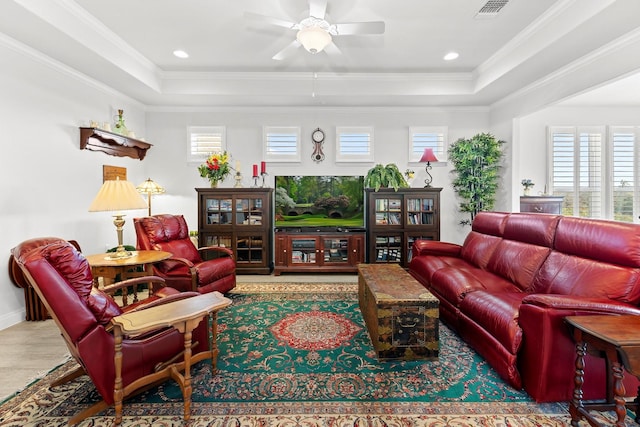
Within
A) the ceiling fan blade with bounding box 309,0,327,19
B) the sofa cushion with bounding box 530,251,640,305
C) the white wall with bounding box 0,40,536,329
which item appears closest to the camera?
the sofa cushion with bounding box 530,251,640,305

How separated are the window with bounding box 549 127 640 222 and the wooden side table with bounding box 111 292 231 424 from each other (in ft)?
20.9

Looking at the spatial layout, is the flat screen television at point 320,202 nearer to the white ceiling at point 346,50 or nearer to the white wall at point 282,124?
the white wall at point 282,124

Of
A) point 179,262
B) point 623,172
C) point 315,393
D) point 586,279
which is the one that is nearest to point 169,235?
point 179,262

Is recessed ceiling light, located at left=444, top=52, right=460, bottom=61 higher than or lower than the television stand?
higher

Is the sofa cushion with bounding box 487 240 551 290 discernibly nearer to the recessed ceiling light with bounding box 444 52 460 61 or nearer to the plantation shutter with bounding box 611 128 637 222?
the recessed ceiling light with bounding box 444 52 460 61

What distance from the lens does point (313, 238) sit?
4.81 metres

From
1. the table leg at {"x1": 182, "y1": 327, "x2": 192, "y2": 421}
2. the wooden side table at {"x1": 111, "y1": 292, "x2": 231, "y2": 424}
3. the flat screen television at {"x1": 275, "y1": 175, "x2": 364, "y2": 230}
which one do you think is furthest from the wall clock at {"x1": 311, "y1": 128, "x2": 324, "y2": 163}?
the table leg at {"x1": 182, "y1": 327, "x2": 192, "y2": 421}

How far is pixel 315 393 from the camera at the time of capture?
1913mm

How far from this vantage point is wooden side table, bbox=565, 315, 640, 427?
130 centimetres

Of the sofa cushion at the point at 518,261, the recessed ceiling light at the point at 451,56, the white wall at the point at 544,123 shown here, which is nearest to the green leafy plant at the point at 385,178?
the recessed ceiling light at the point at 451,56

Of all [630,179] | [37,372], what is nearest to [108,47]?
[37,372]

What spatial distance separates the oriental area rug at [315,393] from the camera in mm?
1690

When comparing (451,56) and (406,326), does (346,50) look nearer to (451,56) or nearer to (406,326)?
(451,56)

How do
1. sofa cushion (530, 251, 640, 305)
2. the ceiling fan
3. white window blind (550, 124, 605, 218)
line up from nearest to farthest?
1. sofa cushion (530, 251, 640, 305)
2. the ceiling fan
3. white window blind (550, 124, 605, 218)
